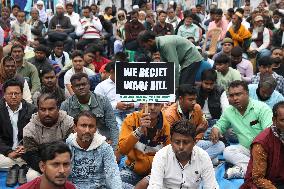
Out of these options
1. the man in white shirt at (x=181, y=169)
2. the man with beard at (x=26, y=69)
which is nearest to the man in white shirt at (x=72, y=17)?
the man with beard at (x=26, y=69)

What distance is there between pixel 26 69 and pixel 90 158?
11.6 feet

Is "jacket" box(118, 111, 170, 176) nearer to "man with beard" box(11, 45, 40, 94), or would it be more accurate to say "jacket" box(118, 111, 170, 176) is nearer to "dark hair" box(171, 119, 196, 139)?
"dark hair" box(171, 119, 196, 139)

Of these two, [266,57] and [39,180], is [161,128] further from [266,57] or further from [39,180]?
[266,57]

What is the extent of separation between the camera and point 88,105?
19.9ft

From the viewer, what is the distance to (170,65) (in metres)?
5.25

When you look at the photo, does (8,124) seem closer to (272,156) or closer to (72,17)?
(272,156)

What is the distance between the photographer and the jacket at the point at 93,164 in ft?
15.4

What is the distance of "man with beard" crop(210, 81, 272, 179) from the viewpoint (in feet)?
19.0

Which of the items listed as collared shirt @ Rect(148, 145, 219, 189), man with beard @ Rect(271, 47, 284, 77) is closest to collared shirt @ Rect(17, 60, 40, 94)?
man with beard @ Rect(271, 47, 284, 77)

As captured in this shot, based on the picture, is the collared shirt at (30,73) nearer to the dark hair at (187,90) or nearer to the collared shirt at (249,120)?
the dark hair at (187,90)

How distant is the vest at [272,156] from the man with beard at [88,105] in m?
1.90

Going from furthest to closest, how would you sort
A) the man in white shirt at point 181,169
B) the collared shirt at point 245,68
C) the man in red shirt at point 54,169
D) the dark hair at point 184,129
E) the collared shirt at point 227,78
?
1. the collared shirt at point 245,68
2. the collared shirt at point 227,78
3. the man in white shirt at point 181,169
4. the dark hair at point 184,129
5. the man in red shirt at point 54,169

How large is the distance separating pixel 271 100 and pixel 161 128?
80.4 inches

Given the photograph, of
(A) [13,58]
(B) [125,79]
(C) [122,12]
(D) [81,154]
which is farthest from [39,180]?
(C) [122,12]
